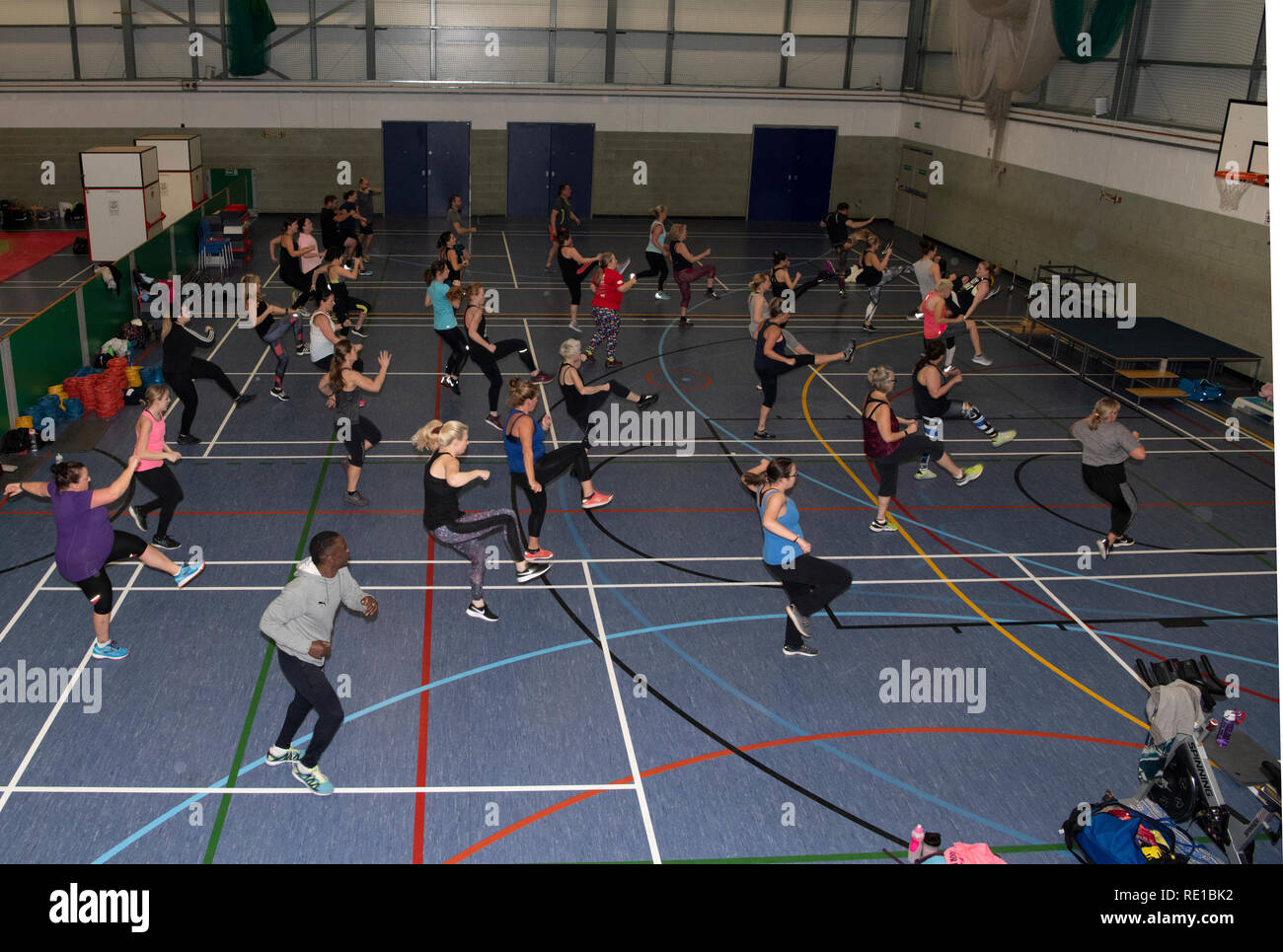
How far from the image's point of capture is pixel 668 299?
2222 centimetres

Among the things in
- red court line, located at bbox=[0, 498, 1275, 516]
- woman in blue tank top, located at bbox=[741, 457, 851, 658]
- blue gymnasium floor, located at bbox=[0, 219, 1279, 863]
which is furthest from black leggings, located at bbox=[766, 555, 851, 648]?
red court line, located at bbox=[0, 498, 1275, 516]

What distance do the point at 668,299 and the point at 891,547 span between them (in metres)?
11.9

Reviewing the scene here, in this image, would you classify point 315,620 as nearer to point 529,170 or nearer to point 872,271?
point 872,271

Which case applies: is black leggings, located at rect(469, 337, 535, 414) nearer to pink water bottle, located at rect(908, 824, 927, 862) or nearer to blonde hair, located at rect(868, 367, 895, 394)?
blonde hair, located at rect(868, 367, 895, 394)

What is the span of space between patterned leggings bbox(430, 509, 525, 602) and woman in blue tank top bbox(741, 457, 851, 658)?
7.45ft

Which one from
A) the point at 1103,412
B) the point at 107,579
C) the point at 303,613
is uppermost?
the point at 1103,412

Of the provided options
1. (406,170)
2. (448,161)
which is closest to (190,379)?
(406,170)

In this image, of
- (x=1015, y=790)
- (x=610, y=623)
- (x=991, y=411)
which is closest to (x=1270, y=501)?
(x=991, y=411)

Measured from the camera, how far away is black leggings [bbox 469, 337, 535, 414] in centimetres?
1413

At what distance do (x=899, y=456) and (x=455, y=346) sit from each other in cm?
716

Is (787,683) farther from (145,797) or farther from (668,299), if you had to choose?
(668,299)

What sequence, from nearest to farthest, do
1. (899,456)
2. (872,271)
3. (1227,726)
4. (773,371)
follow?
(1227,726) < (899,456) < (773,371) < (872,271)

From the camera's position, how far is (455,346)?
604 inches

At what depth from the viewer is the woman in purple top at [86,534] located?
8.16 m
